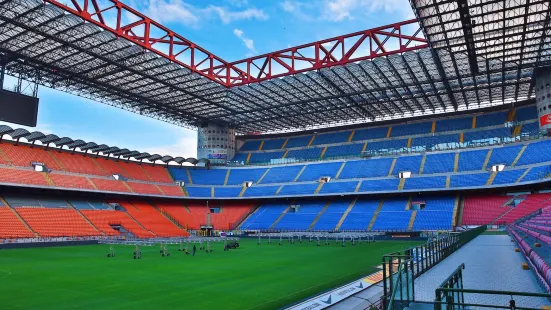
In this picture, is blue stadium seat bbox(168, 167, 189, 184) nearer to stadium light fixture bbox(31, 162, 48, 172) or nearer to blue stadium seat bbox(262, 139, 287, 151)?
blue stadium seat bbox(262, 139, 287, 151)

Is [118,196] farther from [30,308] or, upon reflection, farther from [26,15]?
[30,308]

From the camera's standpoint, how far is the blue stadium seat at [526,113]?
204 ft

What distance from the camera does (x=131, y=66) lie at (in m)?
43.4

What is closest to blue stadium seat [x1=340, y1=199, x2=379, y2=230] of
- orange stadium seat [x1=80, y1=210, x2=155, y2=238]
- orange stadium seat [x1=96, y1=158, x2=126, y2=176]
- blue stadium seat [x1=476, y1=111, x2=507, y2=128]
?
blue stadium seat [x1=476, y1=111, x2=507, y2=128]

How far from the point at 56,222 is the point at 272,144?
4668 cm

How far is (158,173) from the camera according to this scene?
69812 millimetres

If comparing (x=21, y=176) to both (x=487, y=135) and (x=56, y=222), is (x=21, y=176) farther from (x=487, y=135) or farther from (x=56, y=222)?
(x=487, y=135)

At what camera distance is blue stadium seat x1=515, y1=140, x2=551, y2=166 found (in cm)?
5012

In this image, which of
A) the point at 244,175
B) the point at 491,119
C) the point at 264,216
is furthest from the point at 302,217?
the point at 491,119

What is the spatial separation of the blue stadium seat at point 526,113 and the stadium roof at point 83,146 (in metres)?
54.0

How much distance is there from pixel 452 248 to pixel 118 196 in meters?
51.2

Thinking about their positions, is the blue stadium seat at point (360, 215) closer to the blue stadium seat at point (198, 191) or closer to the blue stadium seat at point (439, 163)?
the blue stadium seat at point (439, 163)

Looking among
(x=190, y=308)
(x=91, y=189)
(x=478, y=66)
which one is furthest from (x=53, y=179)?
(x=478, y=66)

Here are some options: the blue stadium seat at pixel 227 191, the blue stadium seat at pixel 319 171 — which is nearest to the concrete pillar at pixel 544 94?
the blue stadium seat at pixel 319 171
